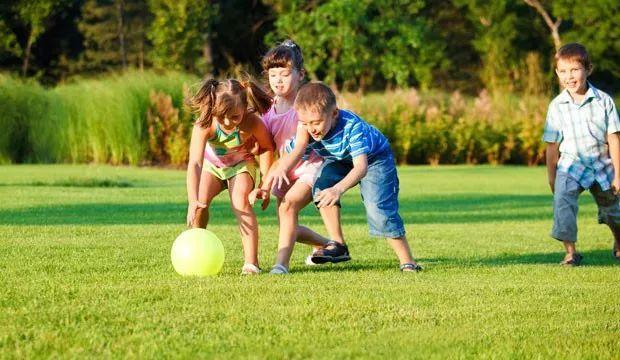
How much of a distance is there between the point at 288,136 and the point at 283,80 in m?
0.42

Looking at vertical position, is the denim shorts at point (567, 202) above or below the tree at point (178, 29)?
below

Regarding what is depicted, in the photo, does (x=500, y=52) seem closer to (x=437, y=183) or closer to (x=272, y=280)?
(x=437, y=183)

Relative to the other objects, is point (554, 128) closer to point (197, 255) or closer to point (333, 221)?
point (333, 221)

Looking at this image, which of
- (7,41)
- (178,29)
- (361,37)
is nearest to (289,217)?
(178,29)

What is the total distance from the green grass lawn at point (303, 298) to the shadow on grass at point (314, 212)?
14 cm

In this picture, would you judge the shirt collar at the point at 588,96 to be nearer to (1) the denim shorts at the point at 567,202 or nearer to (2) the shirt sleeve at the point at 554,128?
(2) the shirt sleeve at the point at 554,128

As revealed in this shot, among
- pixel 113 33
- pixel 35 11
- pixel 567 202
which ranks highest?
pixel 35 11

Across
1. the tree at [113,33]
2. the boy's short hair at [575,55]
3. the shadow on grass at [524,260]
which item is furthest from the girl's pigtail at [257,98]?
the tree at [113,33]

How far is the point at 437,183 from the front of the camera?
68.3 ft

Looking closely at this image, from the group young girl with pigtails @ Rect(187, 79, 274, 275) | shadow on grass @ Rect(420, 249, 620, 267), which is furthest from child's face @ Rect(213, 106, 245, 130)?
shadow on grass @ Rect(420, 249, 620, 267)

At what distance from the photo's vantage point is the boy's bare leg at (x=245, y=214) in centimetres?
768

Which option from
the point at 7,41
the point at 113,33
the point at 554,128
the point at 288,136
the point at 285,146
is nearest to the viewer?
the point at 285,146

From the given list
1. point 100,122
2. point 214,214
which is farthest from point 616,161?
point 100,122

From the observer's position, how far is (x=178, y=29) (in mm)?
39531
